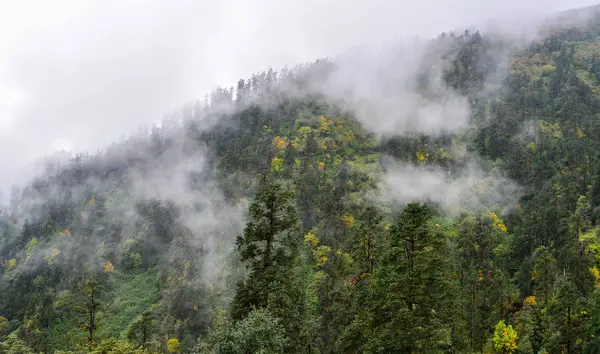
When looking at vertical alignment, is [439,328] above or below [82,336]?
above

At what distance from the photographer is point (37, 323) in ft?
368

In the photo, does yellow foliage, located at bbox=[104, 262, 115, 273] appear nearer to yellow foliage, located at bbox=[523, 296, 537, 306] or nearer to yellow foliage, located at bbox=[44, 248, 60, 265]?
yellow foliage, located at bbox=[44, 248, 60, 265]

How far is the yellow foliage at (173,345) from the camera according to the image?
8806cm

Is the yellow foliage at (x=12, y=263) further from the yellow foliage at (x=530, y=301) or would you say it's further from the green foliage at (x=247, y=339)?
the yellow foliage at (x=530, y=301)

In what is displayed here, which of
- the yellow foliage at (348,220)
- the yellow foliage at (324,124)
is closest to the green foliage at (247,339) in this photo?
the yellow foliage at (348,220)

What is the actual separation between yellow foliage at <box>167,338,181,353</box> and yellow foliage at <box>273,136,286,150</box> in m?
73.0

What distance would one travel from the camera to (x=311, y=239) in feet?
336

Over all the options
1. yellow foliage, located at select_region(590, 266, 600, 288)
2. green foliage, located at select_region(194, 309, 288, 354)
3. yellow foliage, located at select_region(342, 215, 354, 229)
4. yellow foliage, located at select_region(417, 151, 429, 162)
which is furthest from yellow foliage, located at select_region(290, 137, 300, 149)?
green foliage, located at select_region(194, 309, 288, 354)

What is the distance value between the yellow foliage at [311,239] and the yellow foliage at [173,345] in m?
37.2

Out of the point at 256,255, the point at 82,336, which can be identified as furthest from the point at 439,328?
the point at 82,336

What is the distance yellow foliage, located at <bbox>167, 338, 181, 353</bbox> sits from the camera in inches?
3467

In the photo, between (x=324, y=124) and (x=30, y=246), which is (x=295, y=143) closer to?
(x=324, y=124)

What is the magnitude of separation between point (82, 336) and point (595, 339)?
368 ft

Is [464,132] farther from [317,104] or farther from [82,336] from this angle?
[82,336]
